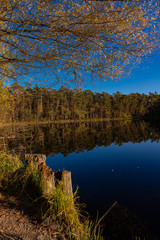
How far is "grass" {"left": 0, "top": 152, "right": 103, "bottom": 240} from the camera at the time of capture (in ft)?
10.0

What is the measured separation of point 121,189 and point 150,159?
23.0 ft

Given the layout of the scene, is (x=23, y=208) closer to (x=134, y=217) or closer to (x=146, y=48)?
(x=134, y=217)

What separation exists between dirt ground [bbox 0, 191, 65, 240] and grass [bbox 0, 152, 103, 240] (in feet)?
0.48

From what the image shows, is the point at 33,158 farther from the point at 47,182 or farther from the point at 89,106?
the point at 89,106

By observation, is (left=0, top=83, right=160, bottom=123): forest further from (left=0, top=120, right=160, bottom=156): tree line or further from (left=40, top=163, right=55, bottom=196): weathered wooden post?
(left=40, top=163, right=55, bottom=196): weathered wooden post

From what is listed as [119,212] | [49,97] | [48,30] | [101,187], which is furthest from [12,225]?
[49,97]

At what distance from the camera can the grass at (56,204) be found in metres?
3.06

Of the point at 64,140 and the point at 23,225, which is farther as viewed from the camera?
the point at 64,140

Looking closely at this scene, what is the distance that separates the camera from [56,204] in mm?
3395

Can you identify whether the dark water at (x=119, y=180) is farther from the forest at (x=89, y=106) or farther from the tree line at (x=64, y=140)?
the forest at (x=89, y=106)

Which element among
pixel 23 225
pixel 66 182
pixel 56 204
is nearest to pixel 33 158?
pixel 66 182

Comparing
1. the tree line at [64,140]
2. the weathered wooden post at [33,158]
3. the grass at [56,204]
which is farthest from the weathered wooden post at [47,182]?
the tree line at [64,140]

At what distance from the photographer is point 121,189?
25.6 ft

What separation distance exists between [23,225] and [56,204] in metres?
0.74
